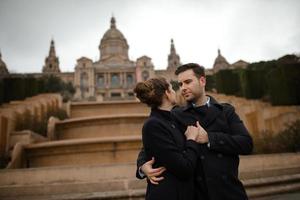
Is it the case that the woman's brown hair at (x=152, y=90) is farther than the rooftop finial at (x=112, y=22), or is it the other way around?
the rooftop finial at (x=112, y=22)

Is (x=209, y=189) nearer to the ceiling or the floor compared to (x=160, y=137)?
nearer to the floor

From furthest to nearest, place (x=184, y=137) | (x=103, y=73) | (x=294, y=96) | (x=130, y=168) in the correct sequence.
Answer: (x=103, y=73) < (x=294, y=96) < (x=130, y=168) < (x=184, y=137)

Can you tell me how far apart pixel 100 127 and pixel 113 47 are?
76.8 metres

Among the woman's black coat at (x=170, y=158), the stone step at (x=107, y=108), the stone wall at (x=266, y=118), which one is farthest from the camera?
the stone step at (x=107, y=108)

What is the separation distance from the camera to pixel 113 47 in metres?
83.8

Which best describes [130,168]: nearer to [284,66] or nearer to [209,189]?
[209,189]

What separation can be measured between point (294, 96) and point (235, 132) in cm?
1015

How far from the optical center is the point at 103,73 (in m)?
79.7

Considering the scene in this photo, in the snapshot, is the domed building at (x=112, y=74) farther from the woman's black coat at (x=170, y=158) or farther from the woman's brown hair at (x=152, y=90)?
the woman's black coat at (x=170, y=158)

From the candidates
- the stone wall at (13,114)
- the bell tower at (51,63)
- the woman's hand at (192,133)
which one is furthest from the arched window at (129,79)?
the woman's hand at (192,133)

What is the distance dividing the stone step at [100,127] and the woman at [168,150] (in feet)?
22.9

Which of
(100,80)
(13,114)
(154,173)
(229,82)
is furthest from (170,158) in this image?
(100,80)

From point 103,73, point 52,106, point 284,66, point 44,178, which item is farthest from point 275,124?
point 103,73

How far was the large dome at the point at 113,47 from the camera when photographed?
8256cm
